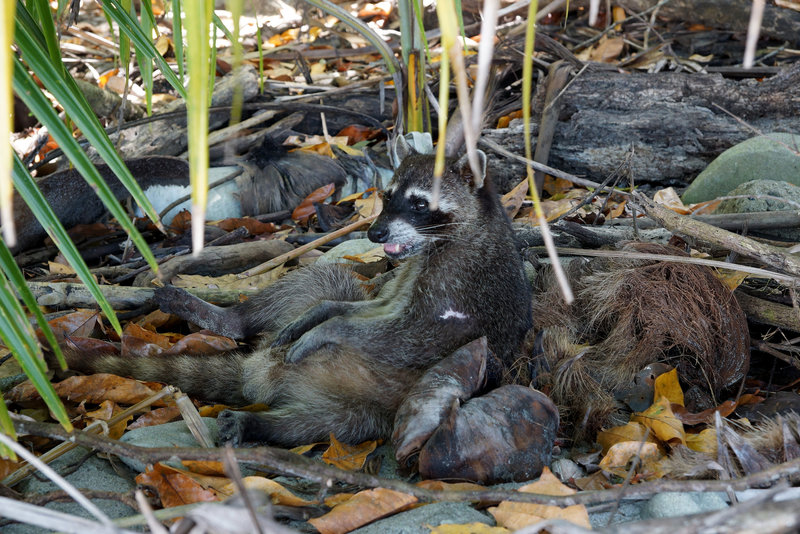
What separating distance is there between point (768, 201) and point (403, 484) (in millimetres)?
2954

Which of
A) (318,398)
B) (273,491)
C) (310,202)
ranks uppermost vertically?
(273,491)

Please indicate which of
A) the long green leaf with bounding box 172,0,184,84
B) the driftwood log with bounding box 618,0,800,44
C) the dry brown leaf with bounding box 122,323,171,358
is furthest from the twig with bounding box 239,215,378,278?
the driftwood log with bounding box 618,0,800,44

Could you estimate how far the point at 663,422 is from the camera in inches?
104

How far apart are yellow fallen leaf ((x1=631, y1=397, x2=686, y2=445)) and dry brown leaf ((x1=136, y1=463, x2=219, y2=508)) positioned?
61.0 inches

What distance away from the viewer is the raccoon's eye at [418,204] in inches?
135

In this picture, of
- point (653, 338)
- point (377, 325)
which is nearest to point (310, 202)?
point (377, 325)

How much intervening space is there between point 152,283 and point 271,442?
1.59m

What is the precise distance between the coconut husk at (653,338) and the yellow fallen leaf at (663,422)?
177 millimetres

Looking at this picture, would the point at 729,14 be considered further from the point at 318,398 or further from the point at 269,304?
the point at 318,398

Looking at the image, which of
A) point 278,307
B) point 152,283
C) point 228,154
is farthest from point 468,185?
point 228,154

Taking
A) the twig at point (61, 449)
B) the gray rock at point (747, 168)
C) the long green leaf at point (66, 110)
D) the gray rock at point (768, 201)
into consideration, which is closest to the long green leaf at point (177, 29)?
the long green leaf at point (66, 110)

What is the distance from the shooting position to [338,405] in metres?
2.92

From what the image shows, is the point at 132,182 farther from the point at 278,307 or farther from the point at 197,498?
the point at 278,307

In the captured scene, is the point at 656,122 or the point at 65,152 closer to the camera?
the point at 65,152
